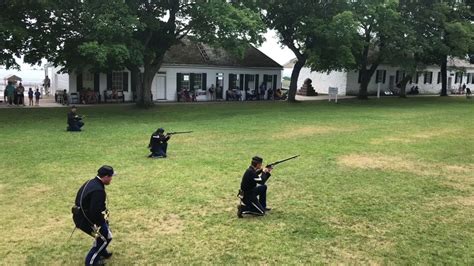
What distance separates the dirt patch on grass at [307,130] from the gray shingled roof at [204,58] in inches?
577

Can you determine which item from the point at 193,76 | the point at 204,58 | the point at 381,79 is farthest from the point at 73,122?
the point at 381,79

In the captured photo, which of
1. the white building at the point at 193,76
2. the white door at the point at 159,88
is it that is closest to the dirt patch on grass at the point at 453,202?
the white building at the point at 193,76

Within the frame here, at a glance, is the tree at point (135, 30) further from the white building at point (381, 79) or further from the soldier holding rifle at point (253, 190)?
the white building at point (381, 79)

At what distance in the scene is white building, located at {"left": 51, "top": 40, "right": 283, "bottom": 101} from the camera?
1298 inches

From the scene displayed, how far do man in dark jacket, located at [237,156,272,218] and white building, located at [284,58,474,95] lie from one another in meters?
35.9

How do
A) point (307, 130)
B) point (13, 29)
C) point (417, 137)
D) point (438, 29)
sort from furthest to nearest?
point (438, 29) → point (13, 29) → point (307, 130) → point (417, 137)

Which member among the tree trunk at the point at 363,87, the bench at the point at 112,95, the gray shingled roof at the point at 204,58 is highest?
the gray shingled roof at the point at 204,58

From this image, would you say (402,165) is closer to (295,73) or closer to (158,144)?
(158,144)

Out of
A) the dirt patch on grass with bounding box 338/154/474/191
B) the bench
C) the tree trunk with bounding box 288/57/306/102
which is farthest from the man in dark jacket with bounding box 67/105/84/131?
the tree trunk with bounding box 288/57/306/102

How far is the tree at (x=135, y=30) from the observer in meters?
22.5

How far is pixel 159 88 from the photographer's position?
1391 inches

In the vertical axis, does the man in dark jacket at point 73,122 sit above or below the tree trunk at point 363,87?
below

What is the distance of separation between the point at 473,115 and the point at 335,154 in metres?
18.2

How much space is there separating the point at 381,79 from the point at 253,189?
45.4 meters
